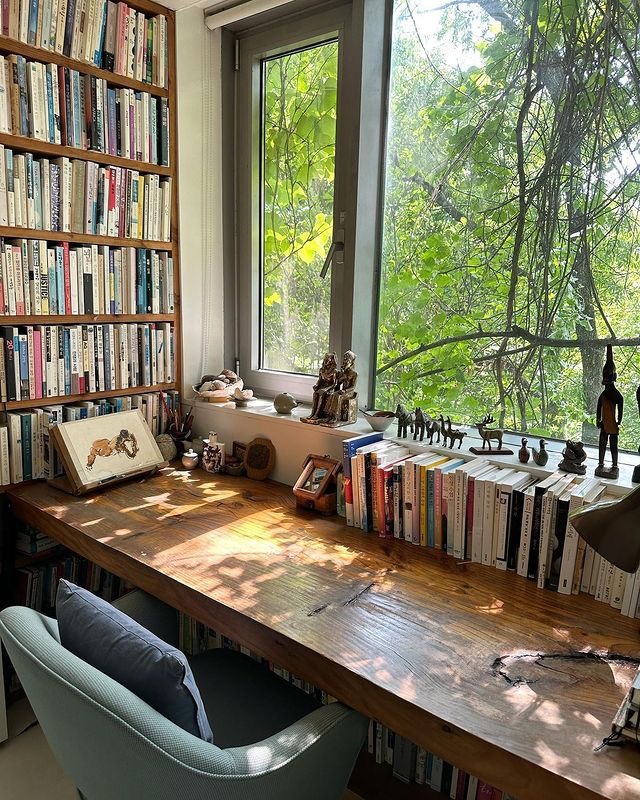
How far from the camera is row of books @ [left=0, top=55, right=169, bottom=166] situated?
1767mm

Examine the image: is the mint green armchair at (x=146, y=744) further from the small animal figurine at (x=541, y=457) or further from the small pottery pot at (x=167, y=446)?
the small pottery pot at (x=167, y=446)

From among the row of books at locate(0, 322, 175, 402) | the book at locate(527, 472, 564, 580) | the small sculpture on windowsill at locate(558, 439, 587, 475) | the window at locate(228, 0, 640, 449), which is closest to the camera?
the book at locate(527, 472, 564, 580)

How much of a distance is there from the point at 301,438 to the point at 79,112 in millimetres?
1277

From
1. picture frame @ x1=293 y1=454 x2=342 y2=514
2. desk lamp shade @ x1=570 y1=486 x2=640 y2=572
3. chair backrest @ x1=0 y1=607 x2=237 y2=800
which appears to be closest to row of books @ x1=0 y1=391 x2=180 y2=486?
picture frame @ x1=293 y1=454 x2=342 y2=514

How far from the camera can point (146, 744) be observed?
86 centimetres

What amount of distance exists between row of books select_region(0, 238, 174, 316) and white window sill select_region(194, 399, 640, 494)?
48cm

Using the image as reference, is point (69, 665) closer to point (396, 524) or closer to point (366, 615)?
point (366, 615)

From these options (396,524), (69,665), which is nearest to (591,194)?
(396,524)

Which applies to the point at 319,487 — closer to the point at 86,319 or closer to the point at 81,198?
the point at 86,319

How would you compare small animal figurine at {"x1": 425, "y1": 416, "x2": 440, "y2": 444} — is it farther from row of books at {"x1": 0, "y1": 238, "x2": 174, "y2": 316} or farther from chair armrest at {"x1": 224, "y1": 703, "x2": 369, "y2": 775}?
row of books at {"x1": 0, "y1": 238, "x2": 174, "y2": 316}

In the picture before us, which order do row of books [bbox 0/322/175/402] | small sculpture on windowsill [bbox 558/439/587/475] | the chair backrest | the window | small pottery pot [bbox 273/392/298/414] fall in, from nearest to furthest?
the chair backrest < small sculpture on windowsill [bbox 558/439/587/475] < the window < row of books [bbox 0/322/175/402] < small pottery pot [bbox 273/392/298/414]

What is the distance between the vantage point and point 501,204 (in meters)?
1.79

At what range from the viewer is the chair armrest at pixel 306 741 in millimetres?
949

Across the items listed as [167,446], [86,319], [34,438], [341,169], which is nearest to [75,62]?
[86,319]
